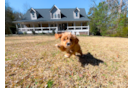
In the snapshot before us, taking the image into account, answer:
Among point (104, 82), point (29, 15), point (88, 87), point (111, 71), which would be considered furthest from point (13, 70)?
point (29, 15)

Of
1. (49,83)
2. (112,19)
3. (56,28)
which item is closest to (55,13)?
(56,28)

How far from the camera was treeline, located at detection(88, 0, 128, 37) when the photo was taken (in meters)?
11.8

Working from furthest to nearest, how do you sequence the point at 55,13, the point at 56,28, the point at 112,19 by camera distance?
the point at 55,13
the point at 56,28
the point at 112,19

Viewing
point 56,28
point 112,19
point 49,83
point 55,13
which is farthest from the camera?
point 55,13

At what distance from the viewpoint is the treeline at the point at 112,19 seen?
11766 millimetres

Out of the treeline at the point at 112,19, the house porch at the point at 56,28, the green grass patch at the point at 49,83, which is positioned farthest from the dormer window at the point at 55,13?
the green grass patch at the point at 49,83

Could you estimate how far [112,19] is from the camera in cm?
1405

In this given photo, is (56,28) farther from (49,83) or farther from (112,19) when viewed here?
(49,83)

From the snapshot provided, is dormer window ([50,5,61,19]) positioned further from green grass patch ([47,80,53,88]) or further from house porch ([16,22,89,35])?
green grass patch ([47,80,53,88])

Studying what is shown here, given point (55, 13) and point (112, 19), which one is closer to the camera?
point (112, 19)

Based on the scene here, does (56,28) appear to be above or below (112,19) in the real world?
below

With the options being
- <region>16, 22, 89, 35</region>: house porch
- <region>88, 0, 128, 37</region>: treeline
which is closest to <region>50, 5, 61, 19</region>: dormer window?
<region>16, 22, 89, 35</region>: house porch

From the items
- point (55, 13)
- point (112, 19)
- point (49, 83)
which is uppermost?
point (55, 13)
